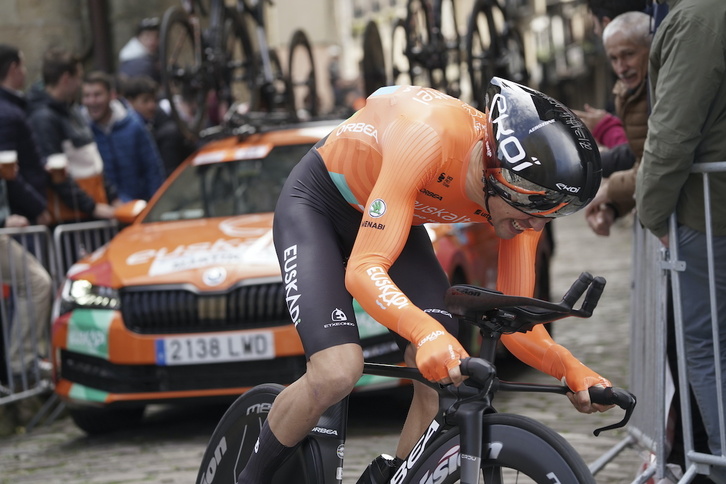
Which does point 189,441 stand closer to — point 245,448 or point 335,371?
point 245,448

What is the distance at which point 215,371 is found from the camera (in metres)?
6.87

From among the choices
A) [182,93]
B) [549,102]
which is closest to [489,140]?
[549,102]

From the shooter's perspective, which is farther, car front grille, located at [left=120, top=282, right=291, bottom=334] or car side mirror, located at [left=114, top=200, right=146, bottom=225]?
car side mirror, located at [left=114, top=200, right=146, bottom=225]

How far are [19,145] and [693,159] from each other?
5.38 m

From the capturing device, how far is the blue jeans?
15.1 ft

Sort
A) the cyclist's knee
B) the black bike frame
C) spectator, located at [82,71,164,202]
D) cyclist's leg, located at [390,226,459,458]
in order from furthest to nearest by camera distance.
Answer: spectator, located at [82,71,164,202] < cyclist's leg, located at [390,226,459,458] < the cyclist's knee < the black bike frame

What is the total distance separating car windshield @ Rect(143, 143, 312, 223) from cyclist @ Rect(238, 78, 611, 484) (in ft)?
13.2

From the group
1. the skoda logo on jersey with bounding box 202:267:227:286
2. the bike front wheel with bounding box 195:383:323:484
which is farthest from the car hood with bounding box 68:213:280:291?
the bike front wheel with bounding box 195:383:323:484

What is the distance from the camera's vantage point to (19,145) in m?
8.55

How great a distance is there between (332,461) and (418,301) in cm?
58

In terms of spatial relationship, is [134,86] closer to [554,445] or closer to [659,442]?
[659,442]

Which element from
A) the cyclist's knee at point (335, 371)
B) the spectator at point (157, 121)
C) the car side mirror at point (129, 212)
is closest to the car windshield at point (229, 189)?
the car side mirror at point (129, 212)

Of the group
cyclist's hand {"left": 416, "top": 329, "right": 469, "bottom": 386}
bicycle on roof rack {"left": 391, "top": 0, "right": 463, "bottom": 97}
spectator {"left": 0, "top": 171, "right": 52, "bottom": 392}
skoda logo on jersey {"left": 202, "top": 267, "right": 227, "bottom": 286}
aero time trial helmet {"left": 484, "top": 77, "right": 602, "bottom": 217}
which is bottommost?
spectator {"left": 0, "top": 171, "right": 52, "bottom": 392}

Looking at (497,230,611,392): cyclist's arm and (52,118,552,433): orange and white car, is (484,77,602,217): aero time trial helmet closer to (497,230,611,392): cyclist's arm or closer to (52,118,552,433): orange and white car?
(497,230,611,392): cyclist's arm
